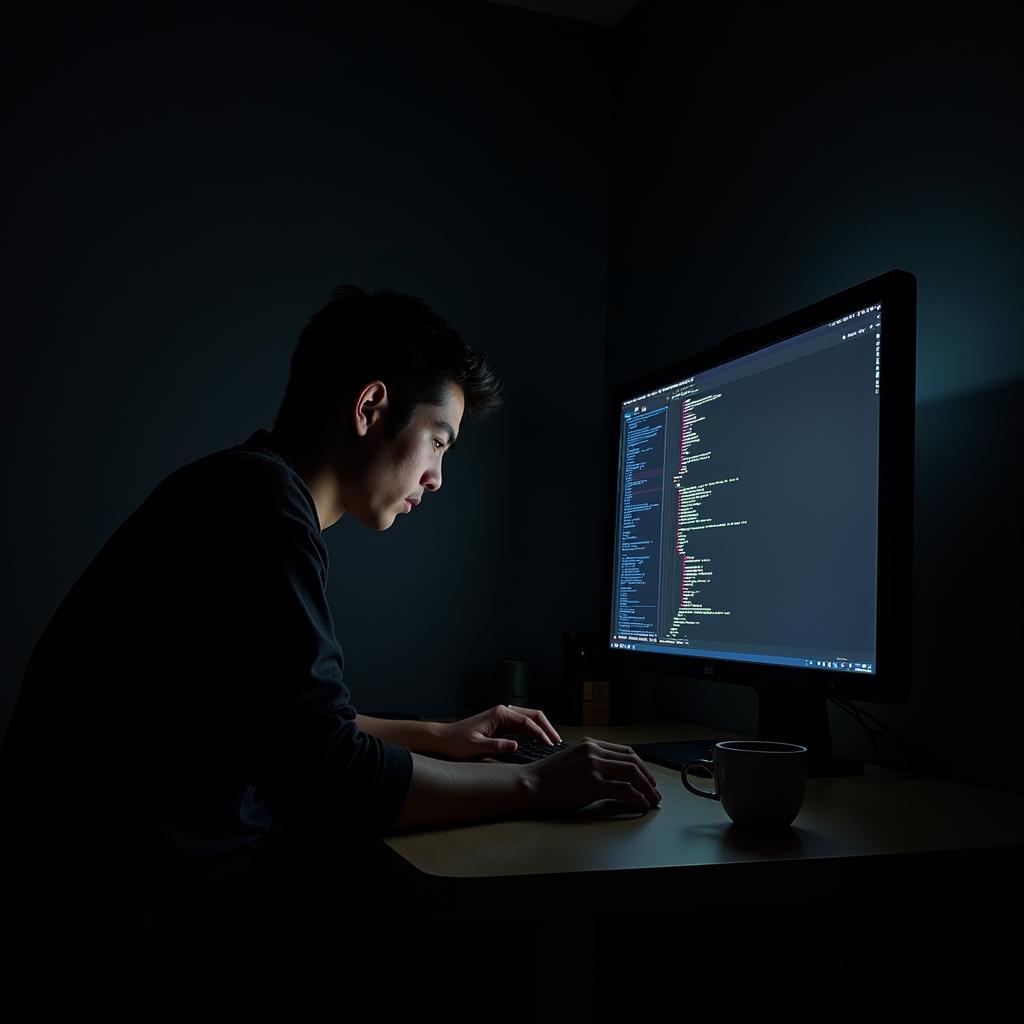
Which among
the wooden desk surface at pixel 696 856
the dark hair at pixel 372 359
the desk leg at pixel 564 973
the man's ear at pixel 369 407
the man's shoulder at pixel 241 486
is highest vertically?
the dark hair at pixel 372 359

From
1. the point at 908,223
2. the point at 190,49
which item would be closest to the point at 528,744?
the point at 908,223

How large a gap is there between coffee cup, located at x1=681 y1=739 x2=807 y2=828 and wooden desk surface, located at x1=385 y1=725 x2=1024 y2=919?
0.7 inches

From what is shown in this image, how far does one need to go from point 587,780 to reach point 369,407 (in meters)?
0.56

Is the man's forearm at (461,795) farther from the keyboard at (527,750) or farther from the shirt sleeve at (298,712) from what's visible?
the keyboard at (527,750)

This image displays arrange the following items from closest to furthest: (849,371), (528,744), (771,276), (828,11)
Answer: (849,371)
(528,744)
(828,11)
(771,276)

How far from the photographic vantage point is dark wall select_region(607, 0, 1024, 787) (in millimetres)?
1165

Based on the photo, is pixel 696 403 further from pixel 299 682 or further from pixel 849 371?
pixel 299 682

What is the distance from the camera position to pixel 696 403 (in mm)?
1414

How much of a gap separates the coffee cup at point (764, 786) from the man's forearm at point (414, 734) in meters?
0.48

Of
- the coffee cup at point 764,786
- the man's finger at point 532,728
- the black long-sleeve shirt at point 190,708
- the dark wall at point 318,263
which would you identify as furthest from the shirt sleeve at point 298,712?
the dark wall at point 318,263

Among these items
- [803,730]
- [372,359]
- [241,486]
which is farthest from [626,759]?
[372,359]

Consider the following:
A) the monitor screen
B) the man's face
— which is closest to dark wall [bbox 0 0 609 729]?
the monitor screen

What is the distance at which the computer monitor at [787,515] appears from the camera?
1044 millimetres

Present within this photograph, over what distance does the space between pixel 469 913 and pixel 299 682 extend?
0.27 m
